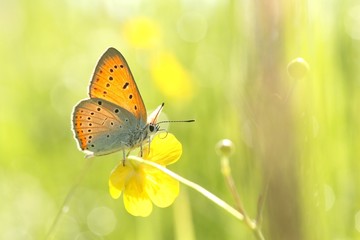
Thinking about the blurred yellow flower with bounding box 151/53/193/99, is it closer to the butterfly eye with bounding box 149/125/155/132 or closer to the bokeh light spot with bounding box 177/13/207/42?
the bokeh light spot with bounding box 177/13/207/42

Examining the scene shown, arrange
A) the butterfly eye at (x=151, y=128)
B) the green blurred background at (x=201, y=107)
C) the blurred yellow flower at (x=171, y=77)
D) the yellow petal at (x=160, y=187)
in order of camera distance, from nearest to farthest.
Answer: the green blurred background at (x=201, y=107) → the yellow petal at (x=160, y=187) → the butterfly eye at (x=151, y=128) → the blurred yellow flower at (x=171, y=77)

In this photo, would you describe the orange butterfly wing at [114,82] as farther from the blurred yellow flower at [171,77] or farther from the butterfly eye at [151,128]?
the blurred yellow flower at [171,77]

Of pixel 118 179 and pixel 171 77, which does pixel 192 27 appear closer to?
pixel 171 77

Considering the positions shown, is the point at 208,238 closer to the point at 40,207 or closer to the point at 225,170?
the point at 40,207

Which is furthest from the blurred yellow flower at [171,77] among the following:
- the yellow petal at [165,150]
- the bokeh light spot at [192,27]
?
the yellow petal at [165,150]

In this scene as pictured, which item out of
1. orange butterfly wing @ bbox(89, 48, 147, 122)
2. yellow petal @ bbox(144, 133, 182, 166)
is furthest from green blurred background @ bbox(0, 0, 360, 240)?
orange butterfly wing @ bbox(89, 48, 147, 122)
